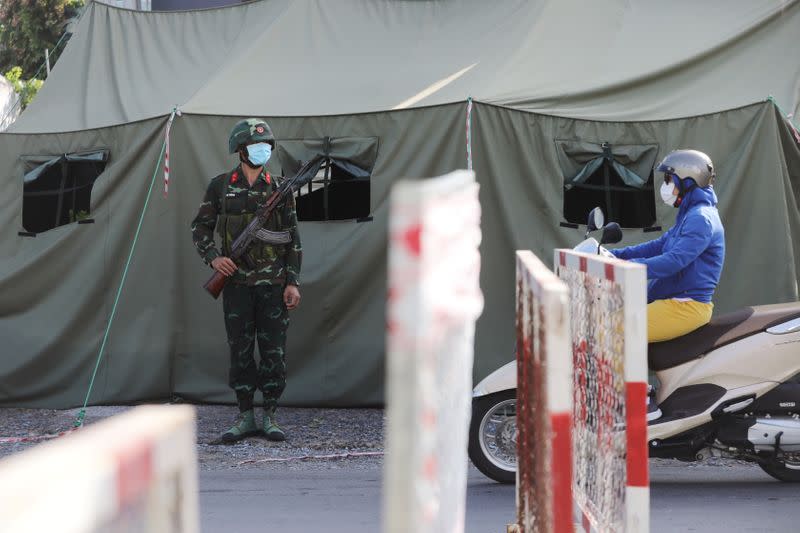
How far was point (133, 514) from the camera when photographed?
1336 mm

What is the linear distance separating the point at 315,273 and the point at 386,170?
85 cm

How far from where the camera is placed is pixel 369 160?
27.8ft

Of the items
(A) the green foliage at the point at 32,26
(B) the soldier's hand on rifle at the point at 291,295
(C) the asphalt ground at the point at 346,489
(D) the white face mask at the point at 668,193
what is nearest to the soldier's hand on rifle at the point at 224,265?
(B) the soldier's hand on rifle at the point at 291,295

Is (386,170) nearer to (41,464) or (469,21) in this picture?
(469,21)

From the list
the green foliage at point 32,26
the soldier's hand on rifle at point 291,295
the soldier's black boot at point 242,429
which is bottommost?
the soldier's black boot at point 242,429

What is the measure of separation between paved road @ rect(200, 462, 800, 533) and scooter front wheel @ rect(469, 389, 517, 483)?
0.35 ft

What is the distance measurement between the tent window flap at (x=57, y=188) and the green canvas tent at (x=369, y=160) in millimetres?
16

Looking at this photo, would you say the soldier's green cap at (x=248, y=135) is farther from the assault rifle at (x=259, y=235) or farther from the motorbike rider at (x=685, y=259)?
the motorbike rider at (x=685, y=259)

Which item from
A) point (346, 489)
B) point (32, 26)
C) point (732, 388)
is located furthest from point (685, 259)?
point (32, 26)

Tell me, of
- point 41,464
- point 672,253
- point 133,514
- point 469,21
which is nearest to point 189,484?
point 133,514

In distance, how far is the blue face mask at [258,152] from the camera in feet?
23.5

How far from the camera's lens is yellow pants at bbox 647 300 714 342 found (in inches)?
223

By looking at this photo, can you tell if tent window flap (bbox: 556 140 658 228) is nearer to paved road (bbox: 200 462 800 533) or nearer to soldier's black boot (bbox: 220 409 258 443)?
paved road (bbox: 200 462 800 533)

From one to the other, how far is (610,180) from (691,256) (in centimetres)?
279
